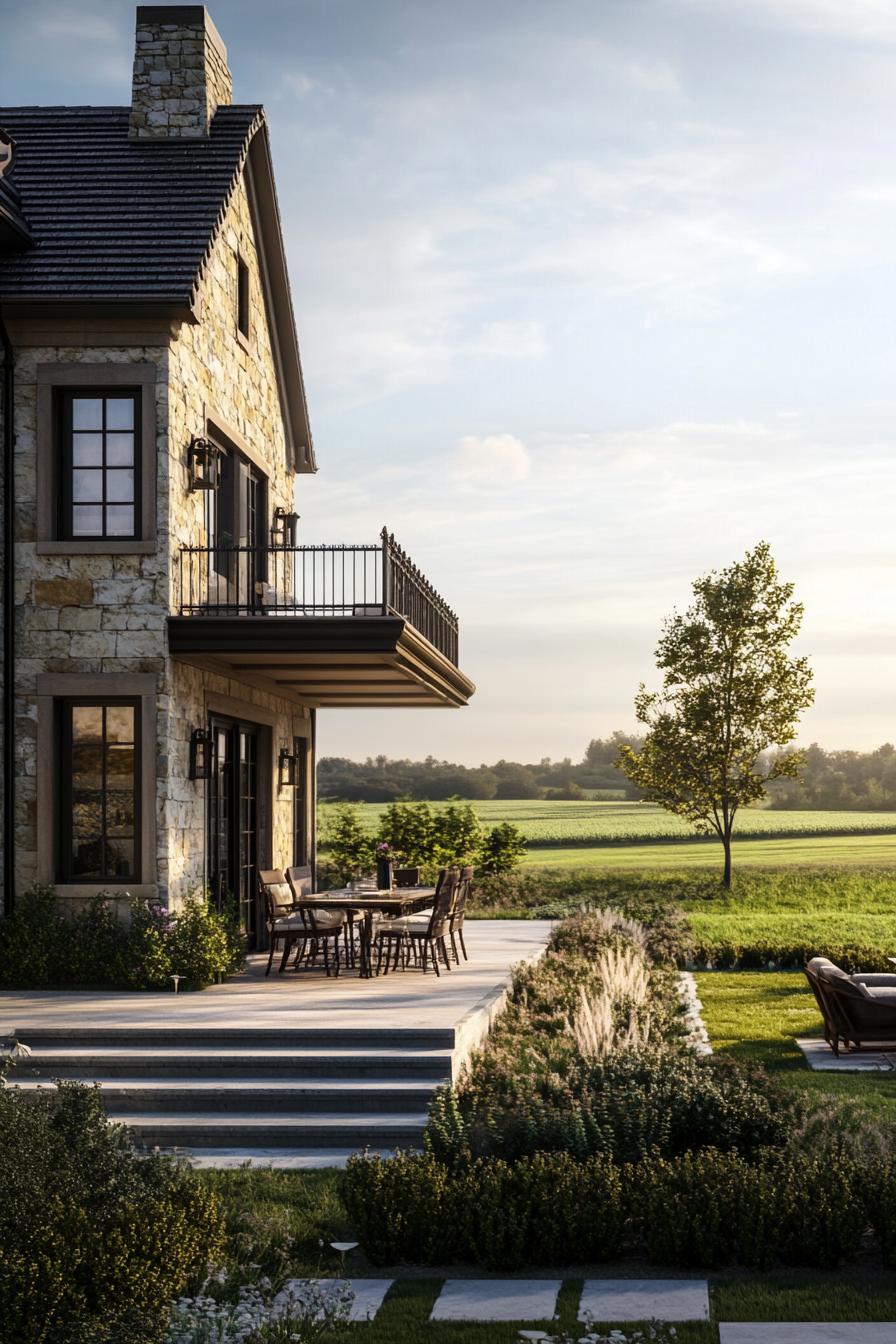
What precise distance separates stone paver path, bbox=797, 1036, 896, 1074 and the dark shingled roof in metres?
9.03

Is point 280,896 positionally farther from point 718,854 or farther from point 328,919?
point 718,854

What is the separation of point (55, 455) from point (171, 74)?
5.26m

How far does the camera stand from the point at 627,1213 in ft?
23.0

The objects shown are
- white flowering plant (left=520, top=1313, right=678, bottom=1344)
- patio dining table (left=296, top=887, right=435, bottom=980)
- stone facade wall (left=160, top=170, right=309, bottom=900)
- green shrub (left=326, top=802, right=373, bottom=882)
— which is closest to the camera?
white flowering plant (left=520, top=1313, right=678, bottom=1344)

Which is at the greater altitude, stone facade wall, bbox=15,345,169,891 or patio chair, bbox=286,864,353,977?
stone facade wall, bbox=15,345,169,891

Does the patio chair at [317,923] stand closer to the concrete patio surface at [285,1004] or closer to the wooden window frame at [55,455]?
the concrete patio surface at [285,1004]

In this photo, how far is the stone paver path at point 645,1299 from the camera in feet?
20.4

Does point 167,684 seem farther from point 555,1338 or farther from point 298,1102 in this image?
point 555,1338

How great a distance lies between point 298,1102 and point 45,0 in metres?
10.9

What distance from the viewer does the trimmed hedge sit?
6785 millimetres

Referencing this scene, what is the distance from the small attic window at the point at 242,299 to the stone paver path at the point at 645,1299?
1312cm

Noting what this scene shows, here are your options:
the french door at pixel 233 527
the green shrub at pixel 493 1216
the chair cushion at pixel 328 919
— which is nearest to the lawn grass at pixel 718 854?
the french door at pixel 233 527

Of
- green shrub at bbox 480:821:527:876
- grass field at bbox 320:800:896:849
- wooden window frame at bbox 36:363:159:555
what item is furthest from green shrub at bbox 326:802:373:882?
wooden window frame at bbox 36:363:159:555

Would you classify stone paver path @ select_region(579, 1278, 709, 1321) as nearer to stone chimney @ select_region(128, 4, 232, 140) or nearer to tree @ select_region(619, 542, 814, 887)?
stone chimney @ select_region(128, 4, 232, 140)
